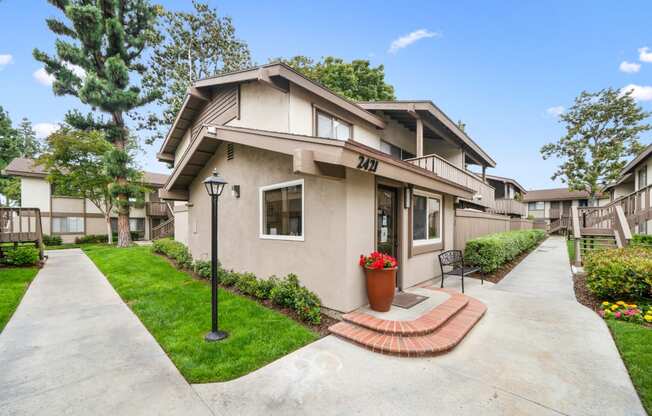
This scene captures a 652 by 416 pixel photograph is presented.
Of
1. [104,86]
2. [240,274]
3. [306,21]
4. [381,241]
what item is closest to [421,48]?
[306,21]

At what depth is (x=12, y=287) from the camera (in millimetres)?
7035

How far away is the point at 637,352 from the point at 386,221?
412 centimetres

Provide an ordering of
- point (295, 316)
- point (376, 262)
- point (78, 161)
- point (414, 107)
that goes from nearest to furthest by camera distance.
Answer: point (376, 262), point (295, 316), point (414, 107), point (78, 161)

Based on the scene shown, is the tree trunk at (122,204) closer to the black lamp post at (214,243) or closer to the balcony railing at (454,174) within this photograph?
the black lamp post at (214,243)

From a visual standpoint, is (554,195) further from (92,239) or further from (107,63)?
(92,239)

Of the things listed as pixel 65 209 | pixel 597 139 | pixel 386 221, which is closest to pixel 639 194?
pixel 386 221

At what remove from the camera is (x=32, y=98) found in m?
17.5

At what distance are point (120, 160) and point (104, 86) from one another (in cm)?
404

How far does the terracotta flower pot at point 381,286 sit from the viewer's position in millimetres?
4875

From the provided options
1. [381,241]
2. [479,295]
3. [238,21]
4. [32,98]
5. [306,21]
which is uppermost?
[238,21]

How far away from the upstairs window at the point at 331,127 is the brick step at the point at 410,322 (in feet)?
17.6

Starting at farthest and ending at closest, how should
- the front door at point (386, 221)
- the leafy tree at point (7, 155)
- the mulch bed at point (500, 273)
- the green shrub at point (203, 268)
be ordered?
the leafy tree at point (7, 155) < the mulch bed at point (500, 273) < the green shrub at point (203, 268) < the front door at point (386, 221)

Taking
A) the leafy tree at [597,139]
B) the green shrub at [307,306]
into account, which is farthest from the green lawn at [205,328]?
the leafy tree at [597,139]

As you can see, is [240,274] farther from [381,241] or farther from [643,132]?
[643,132]
